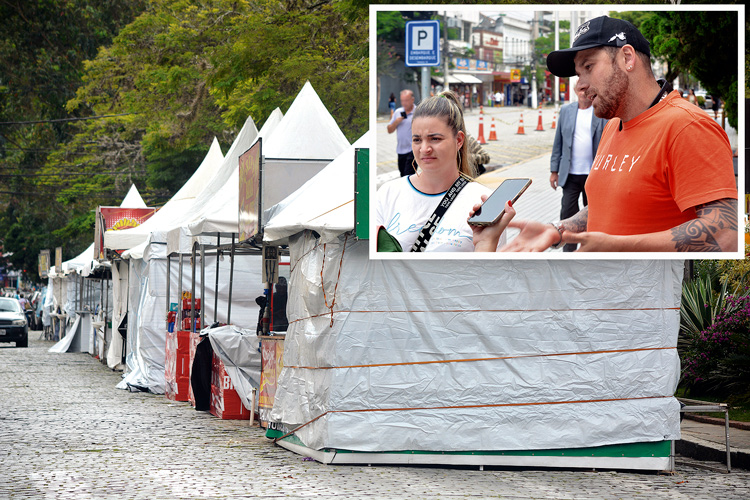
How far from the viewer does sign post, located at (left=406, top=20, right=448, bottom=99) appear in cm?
751

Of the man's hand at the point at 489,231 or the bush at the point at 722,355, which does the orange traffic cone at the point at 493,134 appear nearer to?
the man's hand at the point at 489,231

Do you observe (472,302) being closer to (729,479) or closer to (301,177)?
(729,479)

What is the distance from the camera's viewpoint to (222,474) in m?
8.83

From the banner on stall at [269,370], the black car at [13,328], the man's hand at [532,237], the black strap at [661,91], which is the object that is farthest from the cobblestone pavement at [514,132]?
Result: the black car at [13,328]

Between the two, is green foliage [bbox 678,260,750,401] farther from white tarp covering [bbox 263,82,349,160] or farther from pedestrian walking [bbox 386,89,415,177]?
white tarp covering [bbox 263,82,349,160]

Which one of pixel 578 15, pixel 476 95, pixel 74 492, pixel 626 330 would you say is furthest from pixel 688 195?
pixel 74 492

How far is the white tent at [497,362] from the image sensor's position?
9.21 m

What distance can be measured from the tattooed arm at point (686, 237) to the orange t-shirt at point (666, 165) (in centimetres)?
12

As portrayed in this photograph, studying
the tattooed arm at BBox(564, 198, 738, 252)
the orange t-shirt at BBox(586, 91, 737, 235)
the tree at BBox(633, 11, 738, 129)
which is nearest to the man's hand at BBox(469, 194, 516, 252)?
the tattooed arm at BBox(564, 198, 738, 252)

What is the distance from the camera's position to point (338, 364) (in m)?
9.27

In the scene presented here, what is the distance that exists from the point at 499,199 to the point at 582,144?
1151 millimetres

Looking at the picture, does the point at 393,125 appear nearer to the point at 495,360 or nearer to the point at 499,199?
the point at 495,360

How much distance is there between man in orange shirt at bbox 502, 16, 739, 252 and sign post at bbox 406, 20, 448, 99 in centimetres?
120

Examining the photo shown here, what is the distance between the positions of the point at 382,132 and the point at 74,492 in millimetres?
3812
